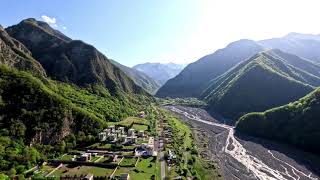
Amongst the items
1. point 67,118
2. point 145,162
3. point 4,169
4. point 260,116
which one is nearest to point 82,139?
point 67,118

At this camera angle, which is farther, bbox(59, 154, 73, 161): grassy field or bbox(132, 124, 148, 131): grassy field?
bbox(132, 124, 148, 131): grassy field

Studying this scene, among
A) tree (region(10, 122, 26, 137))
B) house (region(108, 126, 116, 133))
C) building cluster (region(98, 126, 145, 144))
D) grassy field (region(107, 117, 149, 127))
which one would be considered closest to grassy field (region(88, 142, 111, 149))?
building cluster (region(98, 126, 145, 144))

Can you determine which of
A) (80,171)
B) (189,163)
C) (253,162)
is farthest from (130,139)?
(253,162)

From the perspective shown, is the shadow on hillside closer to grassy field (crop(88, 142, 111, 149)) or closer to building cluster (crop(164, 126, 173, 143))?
building cluster (crop(164, 126, 173, 143))

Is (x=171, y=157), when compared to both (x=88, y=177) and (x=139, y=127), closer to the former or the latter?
(x=88, y=177)

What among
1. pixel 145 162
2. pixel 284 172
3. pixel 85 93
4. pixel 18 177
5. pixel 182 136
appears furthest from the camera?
pixel 85 93

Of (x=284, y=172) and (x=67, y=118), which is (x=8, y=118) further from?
(x=284, y=172)
